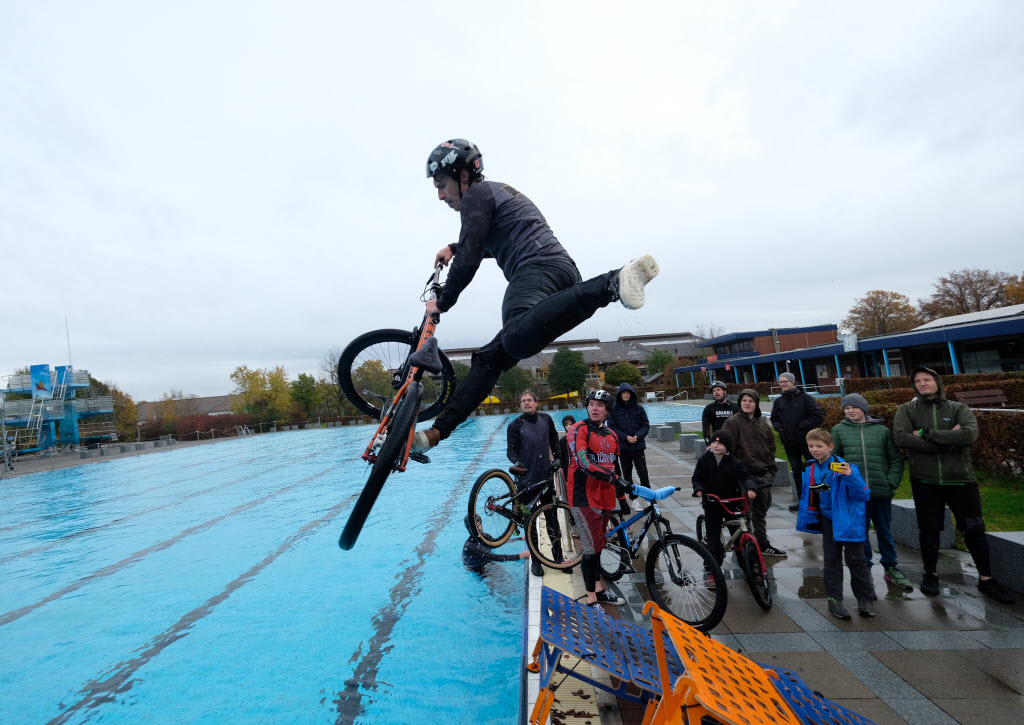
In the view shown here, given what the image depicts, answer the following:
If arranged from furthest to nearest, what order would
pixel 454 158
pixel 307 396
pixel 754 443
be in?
pixel 307 396, pixel 754 443, pixel 454 158

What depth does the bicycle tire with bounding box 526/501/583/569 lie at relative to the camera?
5949 mm

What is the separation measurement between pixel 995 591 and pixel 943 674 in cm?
157

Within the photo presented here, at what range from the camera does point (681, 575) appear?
4.61 metres

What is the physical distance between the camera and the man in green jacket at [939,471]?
4320mm

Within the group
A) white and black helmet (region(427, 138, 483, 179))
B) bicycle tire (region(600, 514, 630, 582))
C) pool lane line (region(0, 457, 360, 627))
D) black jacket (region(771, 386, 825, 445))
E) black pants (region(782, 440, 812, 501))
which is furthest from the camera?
pool lane line (region(0, 457, 360, 627))

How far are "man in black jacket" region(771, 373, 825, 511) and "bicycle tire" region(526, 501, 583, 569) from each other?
3.06 meters

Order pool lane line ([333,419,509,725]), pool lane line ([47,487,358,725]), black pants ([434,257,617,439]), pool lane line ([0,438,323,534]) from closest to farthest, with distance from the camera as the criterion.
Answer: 1. black pants ([434,257,617,439])
2. pool lane line ([333,419,509,725])
3. pool lane line ([47,487,358,725])
4. pool lane line ([0,438,323,534])

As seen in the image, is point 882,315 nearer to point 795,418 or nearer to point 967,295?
point 967,295

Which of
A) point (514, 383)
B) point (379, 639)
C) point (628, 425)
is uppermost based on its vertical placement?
point (514, 383)

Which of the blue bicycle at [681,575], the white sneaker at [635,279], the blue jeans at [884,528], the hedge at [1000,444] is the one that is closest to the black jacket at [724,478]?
the blue bicycle at [681,575]

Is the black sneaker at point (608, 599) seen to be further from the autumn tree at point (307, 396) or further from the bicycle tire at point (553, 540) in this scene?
the autumn tree at point (307, 396)

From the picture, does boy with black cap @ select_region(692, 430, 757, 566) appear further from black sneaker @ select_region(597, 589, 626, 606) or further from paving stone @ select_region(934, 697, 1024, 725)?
paving stone @ select_region(934, 697, 1024, 725)

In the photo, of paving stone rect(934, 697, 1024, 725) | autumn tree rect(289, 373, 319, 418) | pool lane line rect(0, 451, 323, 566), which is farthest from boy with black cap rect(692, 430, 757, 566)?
autumn tree rect(289, 373, 319, 418)

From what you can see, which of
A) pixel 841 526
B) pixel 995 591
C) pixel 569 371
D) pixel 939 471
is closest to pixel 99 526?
pixel 841 526
